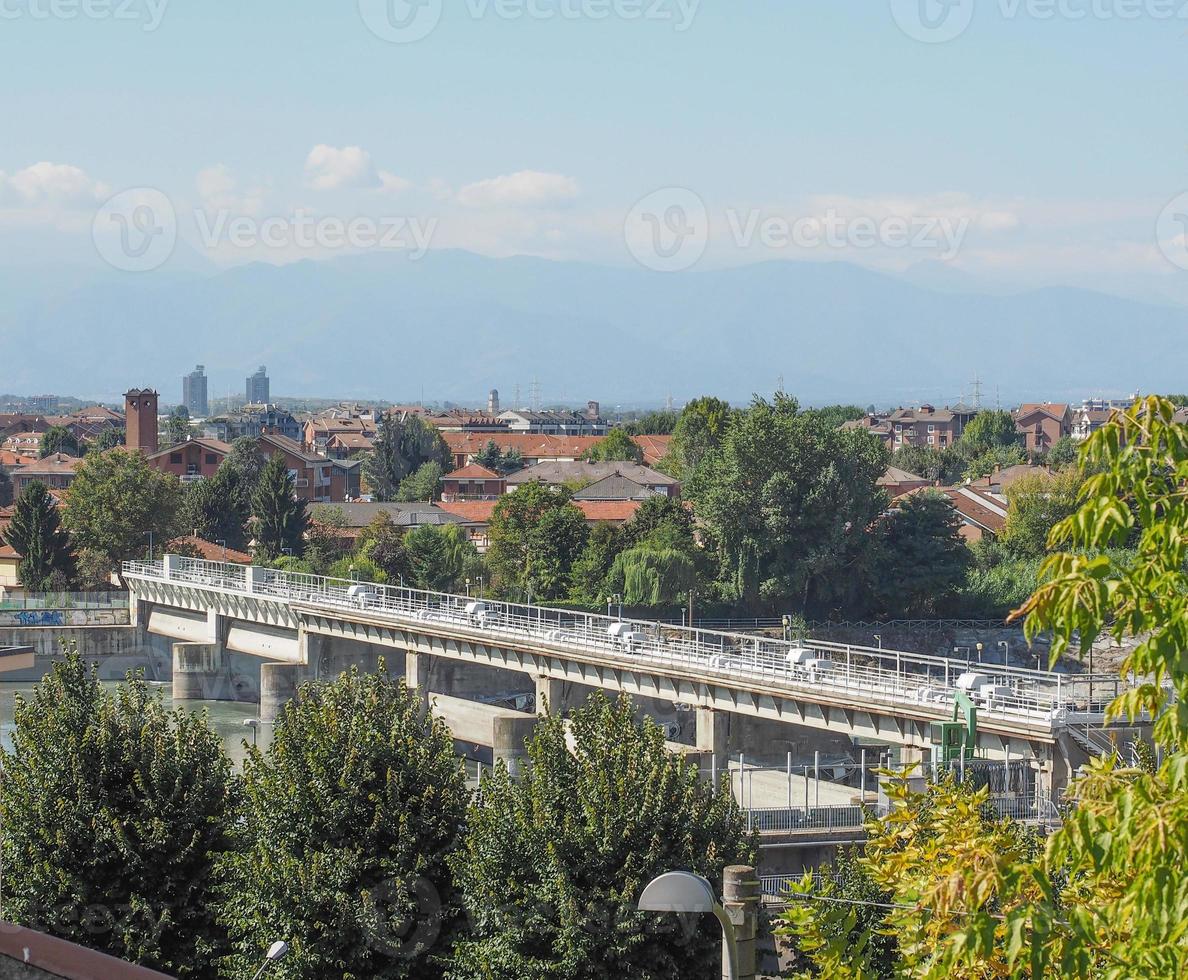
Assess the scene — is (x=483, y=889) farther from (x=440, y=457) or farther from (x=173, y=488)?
(x=440, y=457)

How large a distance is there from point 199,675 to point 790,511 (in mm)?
22263

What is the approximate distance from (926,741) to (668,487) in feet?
198

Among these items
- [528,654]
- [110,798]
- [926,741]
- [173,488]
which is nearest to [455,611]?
[528,654]

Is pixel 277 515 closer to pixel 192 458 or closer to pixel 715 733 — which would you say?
pixel 192 458

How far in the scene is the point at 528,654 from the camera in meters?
49.3

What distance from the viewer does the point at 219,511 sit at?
81812 mm

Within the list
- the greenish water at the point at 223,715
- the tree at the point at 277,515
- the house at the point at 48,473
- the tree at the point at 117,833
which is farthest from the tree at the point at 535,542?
the tree at the point at 117,833

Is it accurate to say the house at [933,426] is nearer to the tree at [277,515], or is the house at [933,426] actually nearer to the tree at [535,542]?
the tree at [277,515]

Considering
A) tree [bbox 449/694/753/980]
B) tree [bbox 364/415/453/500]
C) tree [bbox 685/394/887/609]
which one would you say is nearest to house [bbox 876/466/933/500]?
tree [bbox 364/415/453/500]

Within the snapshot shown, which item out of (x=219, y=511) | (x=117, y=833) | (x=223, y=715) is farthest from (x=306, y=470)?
(x=117, y=833)

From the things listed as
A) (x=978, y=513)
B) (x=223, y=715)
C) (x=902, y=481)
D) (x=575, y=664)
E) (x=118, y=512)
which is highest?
(x=902, y=481)

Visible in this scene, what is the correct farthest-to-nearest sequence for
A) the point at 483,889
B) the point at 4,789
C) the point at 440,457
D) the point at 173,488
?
the point at 440,457
the point at 173,488
the point at 4,789
the point at 483,889

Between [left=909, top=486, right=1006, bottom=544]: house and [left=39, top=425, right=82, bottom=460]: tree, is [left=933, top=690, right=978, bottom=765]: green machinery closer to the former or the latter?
[left=909, top=486, right=1006, bottom=544]: house

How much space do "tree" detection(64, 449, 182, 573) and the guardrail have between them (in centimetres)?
424
